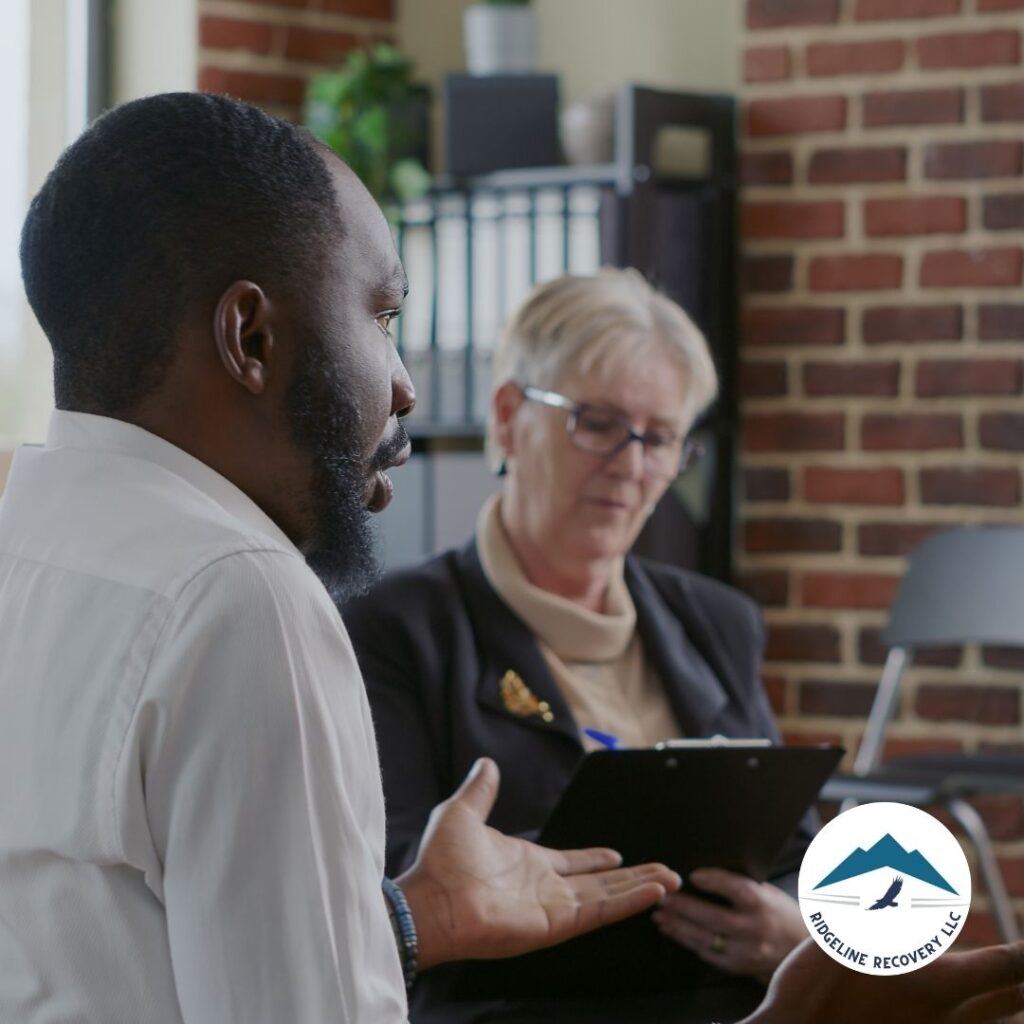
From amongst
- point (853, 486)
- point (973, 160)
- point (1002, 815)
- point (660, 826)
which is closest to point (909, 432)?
point (853, 486)

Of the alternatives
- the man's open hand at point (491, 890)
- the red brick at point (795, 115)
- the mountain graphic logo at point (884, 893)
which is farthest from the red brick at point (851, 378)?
the mountain graphic logo at point (884, 893)

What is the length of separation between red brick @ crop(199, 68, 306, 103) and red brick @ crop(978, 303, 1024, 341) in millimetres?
1337

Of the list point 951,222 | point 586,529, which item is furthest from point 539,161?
point 586,529

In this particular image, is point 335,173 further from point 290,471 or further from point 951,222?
point 951,222

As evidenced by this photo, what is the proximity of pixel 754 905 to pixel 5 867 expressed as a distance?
0.91 metres

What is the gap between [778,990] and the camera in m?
0.92

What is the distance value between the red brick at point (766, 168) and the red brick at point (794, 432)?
0.43 m

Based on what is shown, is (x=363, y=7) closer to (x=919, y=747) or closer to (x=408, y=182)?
(x=408, y=182)

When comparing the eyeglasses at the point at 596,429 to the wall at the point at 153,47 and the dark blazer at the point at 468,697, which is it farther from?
the wall at the point at 153,47

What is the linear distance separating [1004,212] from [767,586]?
78 centimetres

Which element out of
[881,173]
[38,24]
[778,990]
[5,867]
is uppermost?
[38,24]

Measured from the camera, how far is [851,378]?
2.98 m

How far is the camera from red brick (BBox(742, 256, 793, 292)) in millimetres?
3023

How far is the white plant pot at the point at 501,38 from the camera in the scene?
3115mm
